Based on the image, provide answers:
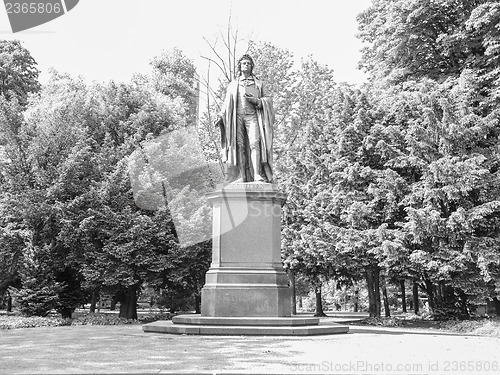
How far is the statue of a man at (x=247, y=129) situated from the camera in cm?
1208

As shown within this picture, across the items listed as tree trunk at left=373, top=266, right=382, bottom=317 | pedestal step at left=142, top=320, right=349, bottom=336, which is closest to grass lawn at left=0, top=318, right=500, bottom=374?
pedestal step at left=142, top=320, right=349, bottom=336

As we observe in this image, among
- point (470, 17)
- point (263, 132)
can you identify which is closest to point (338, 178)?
point (470, 17)

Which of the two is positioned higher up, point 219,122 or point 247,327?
point 219,122

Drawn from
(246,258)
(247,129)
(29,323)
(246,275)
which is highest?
(247,129)

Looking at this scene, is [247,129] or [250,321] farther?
[247,129]

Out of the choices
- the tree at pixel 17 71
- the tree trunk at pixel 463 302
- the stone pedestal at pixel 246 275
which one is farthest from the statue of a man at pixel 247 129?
A: the tree at pixel 17 71

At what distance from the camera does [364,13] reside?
101 feet

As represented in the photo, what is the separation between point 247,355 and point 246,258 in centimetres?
387

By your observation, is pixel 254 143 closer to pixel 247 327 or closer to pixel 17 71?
pixel 247 327

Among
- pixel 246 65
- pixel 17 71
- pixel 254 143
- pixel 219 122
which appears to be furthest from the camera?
pixel 17 71

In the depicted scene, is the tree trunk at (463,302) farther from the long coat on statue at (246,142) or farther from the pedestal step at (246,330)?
the pedestal step at (246,330)

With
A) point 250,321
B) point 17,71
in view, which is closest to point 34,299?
point 250,321

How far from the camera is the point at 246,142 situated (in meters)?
12.4

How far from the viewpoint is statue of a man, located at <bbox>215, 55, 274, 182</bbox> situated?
12078mm
